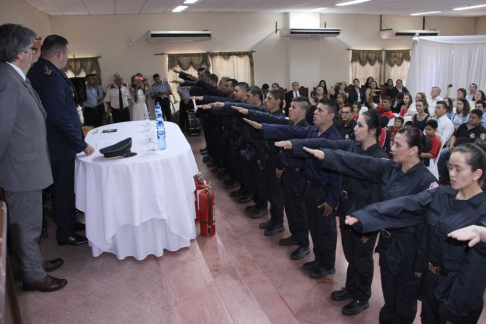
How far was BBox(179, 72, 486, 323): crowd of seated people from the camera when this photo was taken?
1862 millimetres

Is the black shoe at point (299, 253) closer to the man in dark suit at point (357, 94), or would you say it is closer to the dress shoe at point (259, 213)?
the dress shoe at point (259, 213)

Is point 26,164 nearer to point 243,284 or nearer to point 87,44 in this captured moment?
point 243,284

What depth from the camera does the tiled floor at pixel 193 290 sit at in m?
2.31

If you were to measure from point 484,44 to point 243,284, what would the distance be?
9.64 meters

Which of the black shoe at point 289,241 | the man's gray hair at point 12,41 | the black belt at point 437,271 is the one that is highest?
the man's gray hair at point 12,41

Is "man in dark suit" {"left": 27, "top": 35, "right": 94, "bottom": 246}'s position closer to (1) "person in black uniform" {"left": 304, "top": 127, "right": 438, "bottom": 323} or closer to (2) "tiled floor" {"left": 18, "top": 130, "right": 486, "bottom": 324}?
(2) "tiled floor" {"left": 18, "top": 130, "right": 486, "bottom": 324}

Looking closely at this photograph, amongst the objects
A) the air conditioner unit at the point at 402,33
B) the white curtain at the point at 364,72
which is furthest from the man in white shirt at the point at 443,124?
the air conditioner unit at the point at 402,33

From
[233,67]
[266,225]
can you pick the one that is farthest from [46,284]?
[233,67]

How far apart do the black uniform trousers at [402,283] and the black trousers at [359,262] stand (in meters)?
0.30

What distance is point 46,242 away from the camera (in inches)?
126

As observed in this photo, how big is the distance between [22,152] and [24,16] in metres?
5.17

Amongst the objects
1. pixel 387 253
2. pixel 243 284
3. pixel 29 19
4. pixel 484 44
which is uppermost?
pixel 29 19

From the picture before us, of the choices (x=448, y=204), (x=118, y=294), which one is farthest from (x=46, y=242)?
(x=448, y=204)

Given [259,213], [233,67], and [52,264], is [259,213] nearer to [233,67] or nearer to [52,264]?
[52,264]
